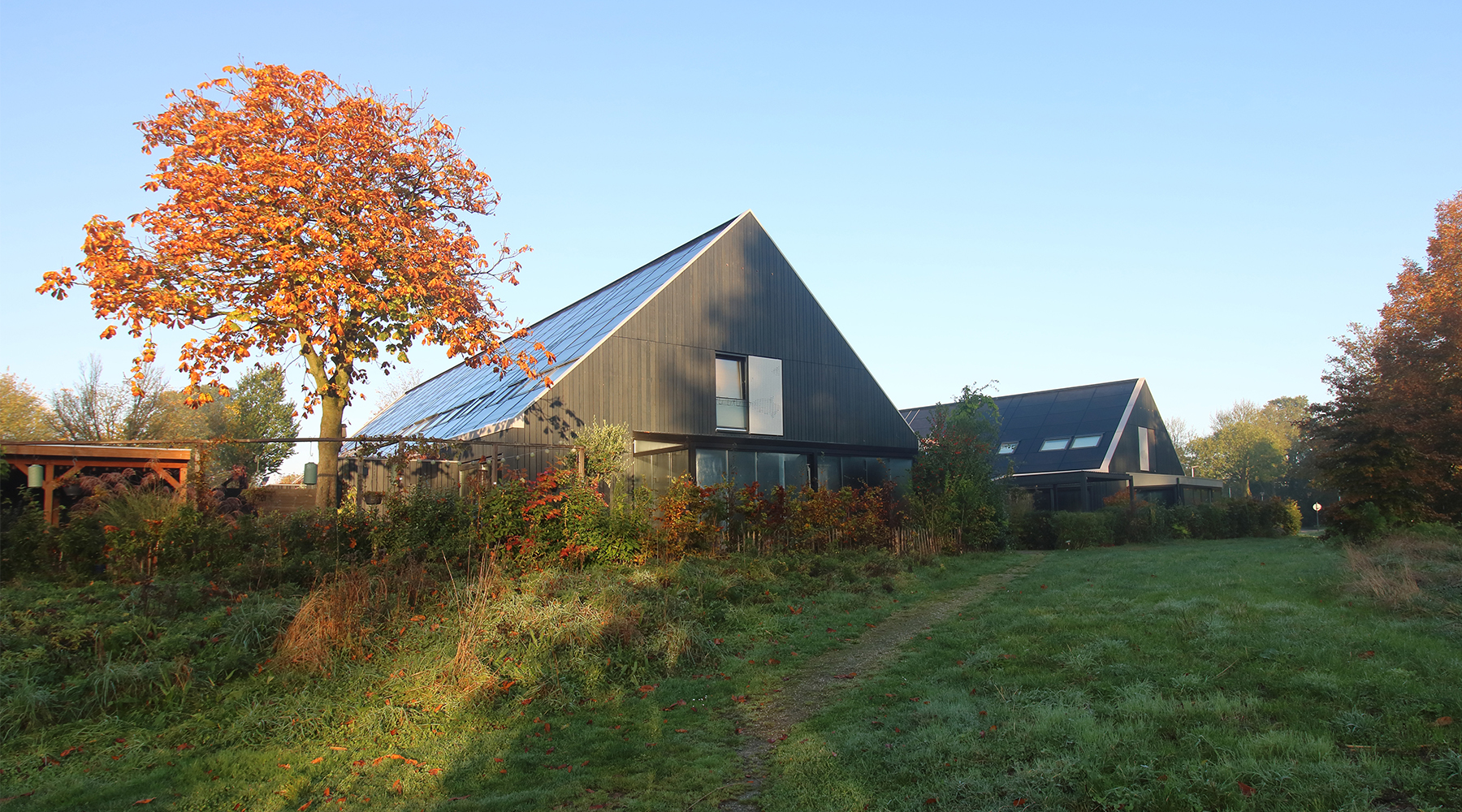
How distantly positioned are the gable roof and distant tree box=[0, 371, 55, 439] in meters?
34.7

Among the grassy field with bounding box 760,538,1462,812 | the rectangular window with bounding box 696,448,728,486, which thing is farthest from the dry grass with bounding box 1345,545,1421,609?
the rectangular window with bounding box 696,448,728,486

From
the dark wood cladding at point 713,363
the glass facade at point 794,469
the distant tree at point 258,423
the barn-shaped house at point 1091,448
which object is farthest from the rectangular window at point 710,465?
the distant tree at point 258,423

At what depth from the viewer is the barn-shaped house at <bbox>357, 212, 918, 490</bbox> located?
1681 cm

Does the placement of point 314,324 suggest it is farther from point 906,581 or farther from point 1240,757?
point 1240,757

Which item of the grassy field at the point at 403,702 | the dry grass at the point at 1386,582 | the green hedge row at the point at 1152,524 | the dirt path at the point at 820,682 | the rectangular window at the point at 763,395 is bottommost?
the green hedge row at the point at 1152,524

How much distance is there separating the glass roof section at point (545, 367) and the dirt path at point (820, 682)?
8.65 metres

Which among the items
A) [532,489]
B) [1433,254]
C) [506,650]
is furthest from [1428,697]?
[1433,254]

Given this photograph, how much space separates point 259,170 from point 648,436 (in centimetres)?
859

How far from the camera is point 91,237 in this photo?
11539mm

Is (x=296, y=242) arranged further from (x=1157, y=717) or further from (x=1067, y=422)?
(x=1067, y=422)

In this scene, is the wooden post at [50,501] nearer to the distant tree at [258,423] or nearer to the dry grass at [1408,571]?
the dry grass at [1408,571]

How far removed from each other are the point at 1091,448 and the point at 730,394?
16.6 metres

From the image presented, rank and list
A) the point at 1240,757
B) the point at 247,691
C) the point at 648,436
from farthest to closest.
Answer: the point at 648,436 < the point at 247,691 < the point at 1240,757

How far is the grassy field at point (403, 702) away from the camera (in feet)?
16.7
